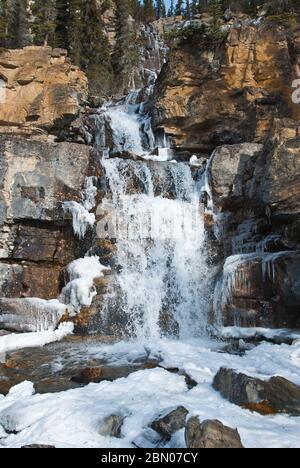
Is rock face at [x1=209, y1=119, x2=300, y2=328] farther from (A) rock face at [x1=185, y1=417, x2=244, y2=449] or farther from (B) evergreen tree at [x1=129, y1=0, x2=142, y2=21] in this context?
(B) evergreen tree at [x1=129, y1=0, x2=142, y2=21]

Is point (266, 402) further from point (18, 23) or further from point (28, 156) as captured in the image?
point (18, 23)

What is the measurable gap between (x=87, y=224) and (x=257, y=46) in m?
13.2

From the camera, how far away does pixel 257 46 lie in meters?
21.0

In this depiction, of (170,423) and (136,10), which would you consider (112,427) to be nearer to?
Answer: (170,423)

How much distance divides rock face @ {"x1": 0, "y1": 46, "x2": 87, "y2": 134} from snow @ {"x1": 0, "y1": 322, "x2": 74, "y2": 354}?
37.2 feet

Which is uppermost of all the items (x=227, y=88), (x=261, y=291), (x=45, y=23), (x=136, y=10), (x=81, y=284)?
(x=136, y=10)

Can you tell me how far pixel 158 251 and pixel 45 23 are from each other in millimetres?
24937

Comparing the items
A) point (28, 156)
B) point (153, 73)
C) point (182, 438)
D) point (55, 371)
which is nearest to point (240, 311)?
point (55, 371)

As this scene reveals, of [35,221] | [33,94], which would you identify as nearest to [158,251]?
[35,221]

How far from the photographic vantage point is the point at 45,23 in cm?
3186

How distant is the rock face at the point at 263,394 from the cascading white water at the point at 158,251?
6.46 meters

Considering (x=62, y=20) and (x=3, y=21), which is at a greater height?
(x=62, y=20)

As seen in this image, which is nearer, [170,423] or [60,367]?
[170,423]

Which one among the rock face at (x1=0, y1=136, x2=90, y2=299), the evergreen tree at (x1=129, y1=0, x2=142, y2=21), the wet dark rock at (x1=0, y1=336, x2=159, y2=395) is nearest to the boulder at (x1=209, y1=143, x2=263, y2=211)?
the rock face at (x1=0, y1=136, x2=90, y2=299)
